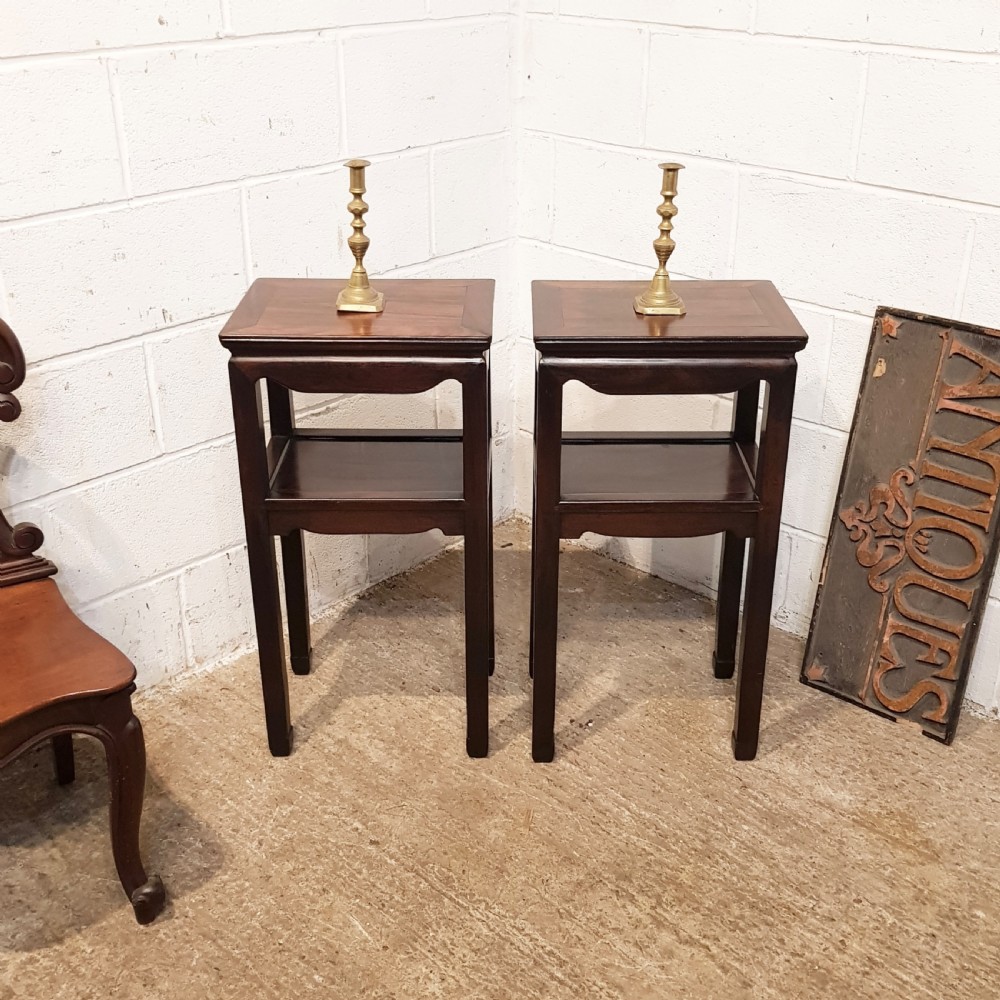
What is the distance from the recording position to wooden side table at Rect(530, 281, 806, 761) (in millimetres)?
1739

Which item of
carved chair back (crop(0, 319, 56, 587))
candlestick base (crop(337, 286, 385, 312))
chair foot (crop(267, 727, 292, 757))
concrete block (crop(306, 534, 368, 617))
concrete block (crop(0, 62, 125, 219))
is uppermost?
concrete block (crop(0, 62, 125, 219))

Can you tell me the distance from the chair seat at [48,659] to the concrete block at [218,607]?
50 cm

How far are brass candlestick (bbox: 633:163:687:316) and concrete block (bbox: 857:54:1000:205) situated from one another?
43cm

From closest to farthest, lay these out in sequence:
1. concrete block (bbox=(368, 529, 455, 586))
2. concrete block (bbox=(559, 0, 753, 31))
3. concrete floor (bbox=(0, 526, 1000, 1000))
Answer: concrete floor (bbox=(0, 526, 1000, 1000)) → concrete block (bbox=(559, 0, 753, 31)) → concrete block (bbox=(368, 529, 455, 586))

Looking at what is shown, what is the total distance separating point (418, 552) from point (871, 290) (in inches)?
46.7

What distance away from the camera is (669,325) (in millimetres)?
1769

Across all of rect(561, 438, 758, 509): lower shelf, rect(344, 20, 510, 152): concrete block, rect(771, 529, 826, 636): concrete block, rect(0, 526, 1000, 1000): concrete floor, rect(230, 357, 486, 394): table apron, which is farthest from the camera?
rect(771, 529, 826, 636): concrete block

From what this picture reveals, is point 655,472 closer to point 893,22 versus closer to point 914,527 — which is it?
point 914,527

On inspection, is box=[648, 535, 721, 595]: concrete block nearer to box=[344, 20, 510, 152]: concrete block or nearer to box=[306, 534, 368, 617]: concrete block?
box=[306, 534, 368, 617]: concrete block

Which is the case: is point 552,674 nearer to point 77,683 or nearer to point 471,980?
point 471,980

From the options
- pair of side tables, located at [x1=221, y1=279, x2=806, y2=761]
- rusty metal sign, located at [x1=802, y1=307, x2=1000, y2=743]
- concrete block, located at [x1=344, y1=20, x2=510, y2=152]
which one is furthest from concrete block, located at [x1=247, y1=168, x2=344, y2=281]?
rusty metal sign, located at [x1=802, y1=307, x2=1000, y2=743]

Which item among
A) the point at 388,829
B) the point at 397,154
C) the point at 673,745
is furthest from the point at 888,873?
the point at 397,154

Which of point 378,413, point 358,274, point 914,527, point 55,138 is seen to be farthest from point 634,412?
point 55,138

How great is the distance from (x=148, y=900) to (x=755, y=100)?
68.0 inches
